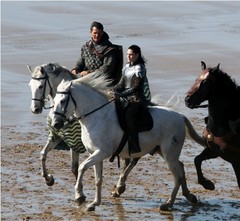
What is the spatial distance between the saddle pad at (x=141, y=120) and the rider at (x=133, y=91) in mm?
53

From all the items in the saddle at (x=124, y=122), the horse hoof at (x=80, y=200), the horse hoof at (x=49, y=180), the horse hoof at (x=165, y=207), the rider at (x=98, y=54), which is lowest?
the horse hoof at (x=165, y=207)

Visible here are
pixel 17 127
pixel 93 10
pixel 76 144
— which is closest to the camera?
pixel 76 144

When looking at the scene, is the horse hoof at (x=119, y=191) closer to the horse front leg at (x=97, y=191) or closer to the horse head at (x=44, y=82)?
the horse front leg at (x=97, y=191)

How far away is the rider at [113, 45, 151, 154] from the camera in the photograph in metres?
14.0

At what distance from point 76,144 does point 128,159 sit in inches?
40.4

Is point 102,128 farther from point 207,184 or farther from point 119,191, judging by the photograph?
point 207,184

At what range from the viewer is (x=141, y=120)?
1411 centimetres

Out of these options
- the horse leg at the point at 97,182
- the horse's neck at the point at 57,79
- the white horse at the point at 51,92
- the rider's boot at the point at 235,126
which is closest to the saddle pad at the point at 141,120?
the horse leg at the point at 97,182

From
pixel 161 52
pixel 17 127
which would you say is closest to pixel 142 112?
pixel 17 127

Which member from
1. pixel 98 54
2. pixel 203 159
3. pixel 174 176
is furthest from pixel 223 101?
pixel 98 54

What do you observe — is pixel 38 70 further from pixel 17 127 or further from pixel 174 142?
pixel 17 127

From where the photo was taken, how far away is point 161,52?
28.2m

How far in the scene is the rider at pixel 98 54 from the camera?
48.7 ft

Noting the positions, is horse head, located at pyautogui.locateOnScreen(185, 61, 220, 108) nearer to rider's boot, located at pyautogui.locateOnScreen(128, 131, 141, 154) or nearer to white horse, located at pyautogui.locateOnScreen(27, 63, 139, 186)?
rider's boot, located at pyautogui.locateOnScreen(128, 131, 141, 154)
